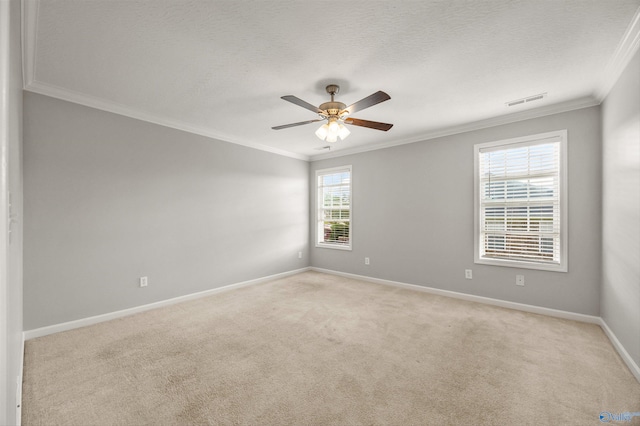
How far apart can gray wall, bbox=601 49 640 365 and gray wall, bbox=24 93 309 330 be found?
15.3 feet

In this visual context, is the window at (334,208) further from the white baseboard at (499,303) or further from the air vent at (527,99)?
the air vent at (527,99)

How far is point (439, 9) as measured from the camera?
6.03 ft

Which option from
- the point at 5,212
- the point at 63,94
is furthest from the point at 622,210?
Answer: the point at 63,94

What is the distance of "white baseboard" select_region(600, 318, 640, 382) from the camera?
2139 mm

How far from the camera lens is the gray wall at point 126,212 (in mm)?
2871

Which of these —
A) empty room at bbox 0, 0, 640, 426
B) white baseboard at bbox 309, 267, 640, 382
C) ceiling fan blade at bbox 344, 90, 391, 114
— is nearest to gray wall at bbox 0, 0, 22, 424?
empty room at bbox 0, 0, 640, 426

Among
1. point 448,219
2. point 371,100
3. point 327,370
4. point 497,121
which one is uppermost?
point 497,121

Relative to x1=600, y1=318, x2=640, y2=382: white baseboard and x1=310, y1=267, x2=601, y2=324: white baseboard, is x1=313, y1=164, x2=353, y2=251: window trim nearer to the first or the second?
x1=310, y1=267, x2=601, y2=324: white baseboard

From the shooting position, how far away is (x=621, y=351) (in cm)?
244

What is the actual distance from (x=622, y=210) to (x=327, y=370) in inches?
118

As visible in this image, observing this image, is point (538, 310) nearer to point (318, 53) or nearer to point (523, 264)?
point (523, 264)

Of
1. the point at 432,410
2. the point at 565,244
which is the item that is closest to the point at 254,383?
the point at 432,410

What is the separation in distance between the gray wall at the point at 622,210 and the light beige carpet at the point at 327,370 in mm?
385

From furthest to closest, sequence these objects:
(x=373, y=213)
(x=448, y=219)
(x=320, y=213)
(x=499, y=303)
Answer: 1. (x=320, y=213)
2. (x=373, y=213)
3. (x=448, y=219)
4. (x=499, y=303)
